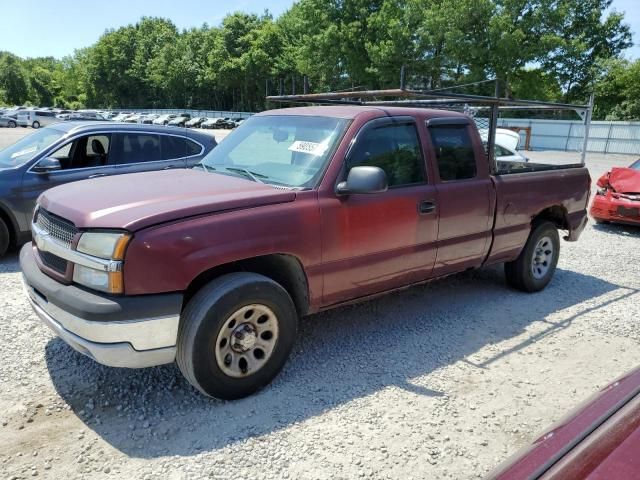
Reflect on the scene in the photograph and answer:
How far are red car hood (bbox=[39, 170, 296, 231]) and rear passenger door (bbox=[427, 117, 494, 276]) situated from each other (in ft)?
5.25

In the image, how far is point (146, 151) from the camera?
7.05m

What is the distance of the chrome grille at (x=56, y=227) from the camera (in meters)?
3.11

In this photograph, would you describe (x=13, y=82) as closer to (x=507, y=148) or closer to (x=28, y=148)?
(x=28, y=148)

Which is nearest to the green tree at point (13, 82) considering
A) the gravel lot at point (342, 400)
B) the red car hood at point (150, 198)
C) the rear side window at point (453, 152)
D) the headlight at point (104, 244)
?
the gravel lot at point (342, 400)

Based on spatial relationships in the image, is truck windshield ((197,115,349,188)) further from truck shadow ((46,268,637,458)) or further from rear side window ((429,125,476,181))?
truck shadow ((46,268,637,458))

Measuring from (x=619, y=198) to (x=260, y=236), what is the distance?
8.04 m

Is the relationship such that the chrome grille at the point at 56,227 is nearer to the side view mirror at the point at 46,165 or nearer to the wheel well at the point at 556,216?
the side view mirror at the point at 46,165

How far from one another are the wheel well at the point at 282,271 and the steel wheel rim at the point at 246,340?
0.32 metres

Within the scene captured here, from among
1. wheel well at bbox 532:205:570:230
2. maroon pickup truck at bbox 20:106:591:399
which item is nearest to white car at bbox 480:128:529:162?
wheel well at bbox 532:205:570:230

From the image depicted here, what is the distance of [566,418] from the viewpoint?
1858 mm

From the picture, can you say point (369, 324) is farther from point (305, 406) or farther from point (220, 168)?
point (220, 168)

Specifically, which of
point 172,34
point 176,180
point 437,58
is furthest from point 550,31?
point 172,34

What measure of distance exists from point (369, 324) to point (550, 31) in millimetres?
39067

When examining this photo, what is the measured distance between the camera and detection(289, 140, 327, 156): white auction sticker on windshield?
378cm
